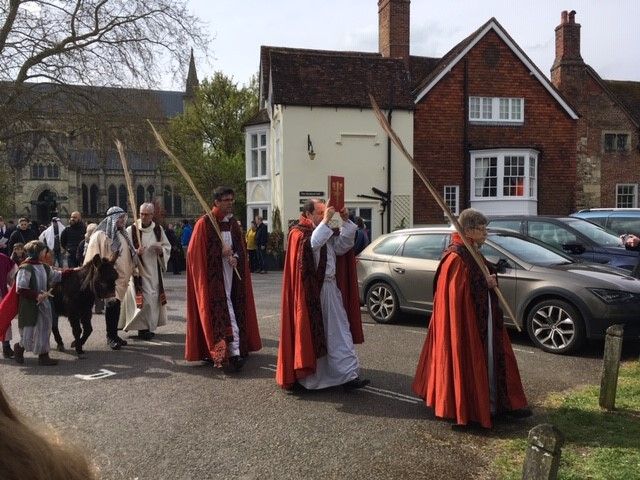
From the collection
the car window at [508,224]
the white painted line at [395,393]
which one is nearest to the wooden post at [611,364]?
the white painted line at [395,393]

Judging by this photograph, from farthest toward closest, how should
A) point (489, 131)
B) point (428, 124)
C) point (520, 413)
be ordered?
point (489, 131) < point (428, 124) < point (520, 413)

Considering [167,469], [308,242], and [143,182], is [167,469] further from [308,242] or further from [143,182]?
[143,182]

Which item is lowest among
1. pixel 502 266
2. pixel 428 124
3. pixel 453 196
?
pixel 502 266

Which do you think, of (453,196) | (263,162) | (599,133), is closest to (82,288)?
(453,196)

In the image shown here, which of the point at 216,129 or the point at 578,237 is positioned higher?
the point at 216,129

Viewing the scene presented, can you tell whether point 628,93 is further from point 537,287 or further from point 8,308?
point 8,308

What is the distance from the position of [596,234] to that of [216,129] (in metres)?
33.5

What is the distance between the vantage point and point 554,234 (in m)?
11.7

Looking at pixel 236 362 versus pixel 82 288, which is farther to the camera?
pixel 82 288

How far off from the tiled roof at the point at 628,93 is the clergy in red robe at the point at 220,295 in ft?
97.8

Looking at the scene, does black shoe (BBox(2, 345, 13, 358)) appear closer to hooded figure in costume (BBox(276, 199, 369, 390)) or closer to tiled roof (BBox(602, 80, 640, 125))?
hooded figure in costume (BBox(276, 199, 369, 390))

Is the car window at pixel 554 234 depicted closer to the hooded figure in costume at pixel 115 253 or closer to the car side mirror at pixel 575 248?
the car side mirror at pixel 575 248

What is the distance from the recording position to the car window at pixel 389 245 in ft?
33.5

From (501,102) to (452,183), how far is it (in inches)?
171
